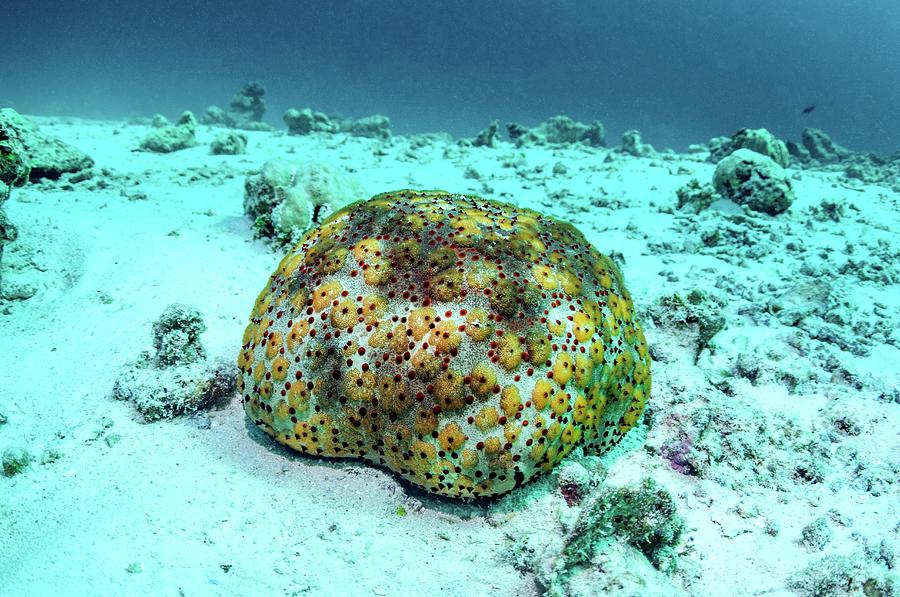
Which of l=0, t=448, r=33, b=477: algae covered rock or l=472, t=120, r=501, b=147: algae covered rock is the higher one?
l=472, t=120, r=501, b=147: algae covered rock

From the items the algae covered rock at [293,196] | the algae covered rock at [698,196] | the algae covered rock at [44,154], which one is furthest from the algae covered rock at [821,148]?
the algae covered rock at [44,154]

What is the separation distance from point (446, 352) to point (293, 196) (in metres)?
4.84

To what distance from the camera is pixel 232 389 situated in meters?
4.29

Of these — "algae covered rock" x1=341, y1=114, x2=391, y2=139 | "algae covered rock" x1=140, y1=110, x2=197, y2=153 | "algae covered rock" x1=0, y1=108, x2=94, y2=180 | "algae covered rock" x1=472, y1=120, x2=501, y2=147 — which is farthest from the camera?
"algae covered rock" x1=341, y1=114, x2=391, y2=139

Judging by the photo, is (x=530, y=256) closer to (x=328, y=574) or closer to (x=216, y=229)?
(x=328, y=574)

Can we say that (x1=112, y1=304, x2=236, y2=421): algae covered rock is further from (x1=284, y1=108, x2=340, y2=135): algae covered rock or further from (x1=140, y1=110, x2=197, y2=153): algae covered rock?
(x1=284, y1=108, x2=340, y2=135): algae covered rock

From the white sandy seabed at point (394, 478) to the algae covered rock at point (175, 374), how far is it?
0.15 metres

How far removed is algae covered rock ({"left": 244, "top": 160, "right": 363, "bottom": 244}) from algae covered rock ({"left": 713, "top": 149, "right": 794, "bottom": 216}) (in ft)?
26.2

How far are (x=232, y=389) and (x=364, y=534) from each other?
1939mm

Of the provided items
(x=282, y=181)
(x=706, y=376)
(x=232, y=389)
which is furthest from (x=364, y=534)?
(x=282, y=181)

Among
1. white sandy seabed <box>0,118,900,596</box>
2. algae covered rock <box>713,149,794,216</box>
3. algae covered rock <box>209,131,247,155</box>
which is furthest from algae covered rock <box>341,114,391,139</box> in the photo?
white sandy seabed <box>0,118,900,596</box>

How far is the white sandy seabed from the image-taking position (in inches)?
111

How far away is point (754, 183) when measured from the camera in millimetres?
10008

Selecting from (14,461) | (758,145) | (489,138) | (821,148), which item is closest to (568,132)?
(489,138)
